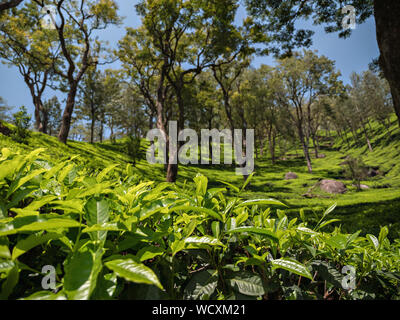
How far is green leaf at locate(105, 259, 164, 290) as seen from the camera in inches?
18.5

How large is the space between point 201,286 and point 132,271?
29 cm

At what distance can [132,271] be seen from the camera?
499mm

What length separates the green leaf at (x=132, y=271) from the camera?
1.54ft

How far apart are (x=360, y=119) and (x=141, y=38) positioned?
169ft

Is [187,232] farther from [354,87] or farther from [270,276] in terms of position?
[354,87]

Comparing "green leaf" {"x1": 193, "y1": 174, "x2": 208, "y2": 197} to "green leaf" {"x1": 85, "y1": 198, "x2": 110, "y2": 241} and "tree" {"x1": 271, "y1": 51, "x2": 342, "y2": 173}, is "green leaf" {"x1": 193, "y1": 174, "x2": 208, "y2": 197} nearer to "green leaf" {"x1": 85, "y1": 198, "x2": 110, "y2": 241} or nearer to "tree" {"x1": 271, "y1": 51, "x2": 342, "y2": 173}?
"green leaf" {"x1": 85, "y1": 198, "x2": 110, "y2": 241}

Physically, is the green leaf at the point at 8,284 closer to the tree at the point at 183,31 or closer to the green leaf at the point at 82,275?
the green leaf at the point at 82,275

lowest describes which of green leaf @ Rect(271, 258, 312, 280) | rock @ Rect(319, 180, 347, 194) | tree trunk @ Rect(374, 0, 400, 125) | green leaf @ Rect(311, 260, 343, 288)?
green leaf @ Rect(311, 260, 343, 288)

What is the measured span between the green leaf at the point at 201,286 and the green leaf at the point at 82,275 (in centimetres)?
33

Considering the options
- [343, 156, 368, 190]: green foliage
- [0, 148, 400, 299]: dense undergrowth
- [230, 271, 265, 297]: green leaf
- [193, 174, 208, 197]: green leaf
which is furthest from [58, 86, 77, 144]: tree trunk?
[343, 156, 368, 190]: green foliage

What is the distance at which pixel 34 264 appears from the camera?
0.66 meters

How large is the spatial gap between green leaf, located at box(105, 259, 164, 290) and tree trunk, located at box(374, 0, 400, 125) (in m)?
6.79

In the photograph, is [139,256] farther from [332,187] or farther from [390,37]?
[332,187]

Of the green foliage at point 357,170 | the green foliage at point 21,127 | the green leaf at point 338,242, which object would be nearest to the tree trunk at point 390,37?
the green leaf at point 338,242
